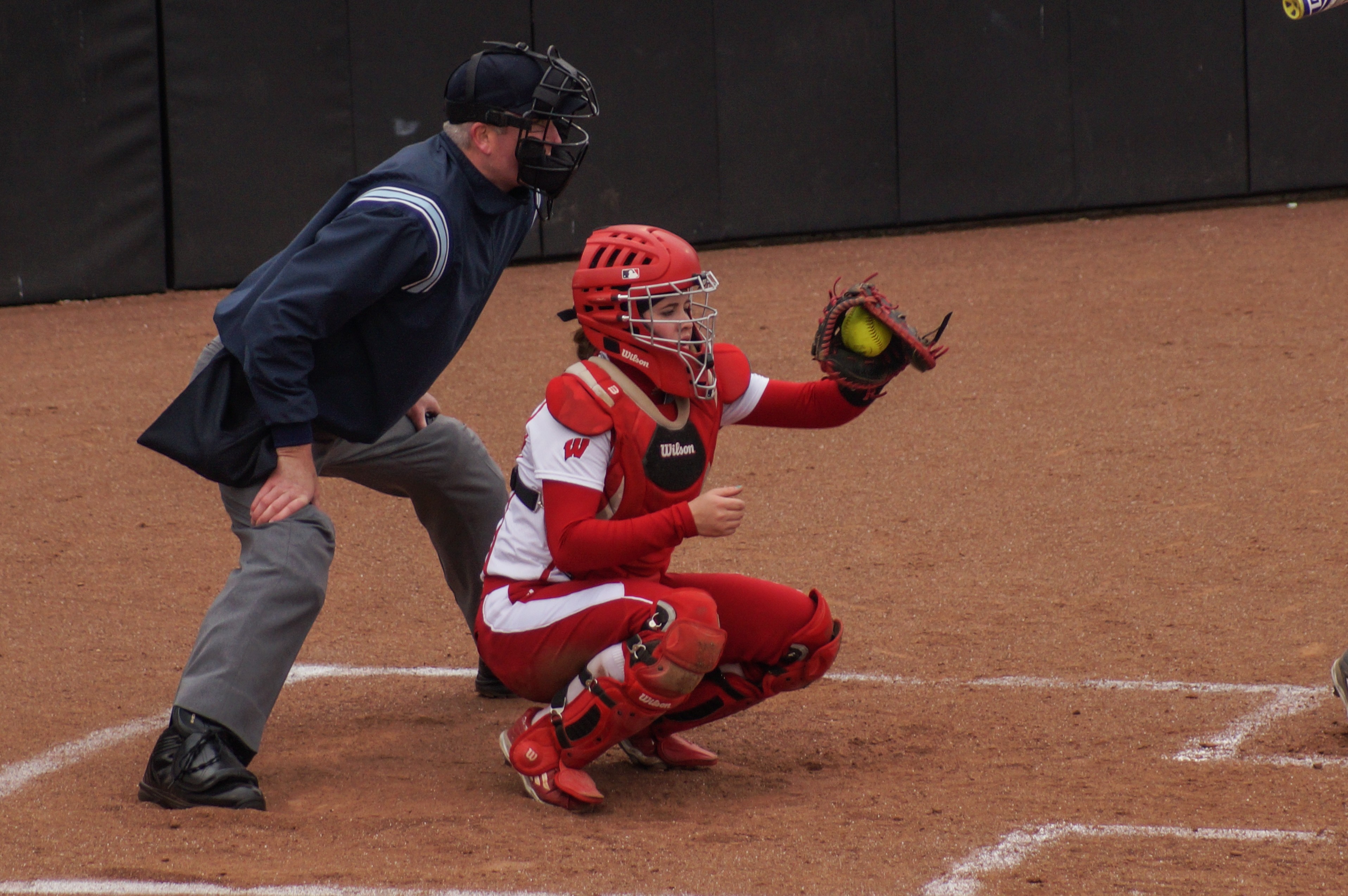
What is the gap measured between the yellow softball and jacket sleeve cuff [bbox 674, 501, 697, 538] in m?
0.72

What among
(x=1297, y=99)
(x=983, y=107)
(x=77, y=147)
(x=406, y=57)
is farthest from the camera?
(x=983, y=107)

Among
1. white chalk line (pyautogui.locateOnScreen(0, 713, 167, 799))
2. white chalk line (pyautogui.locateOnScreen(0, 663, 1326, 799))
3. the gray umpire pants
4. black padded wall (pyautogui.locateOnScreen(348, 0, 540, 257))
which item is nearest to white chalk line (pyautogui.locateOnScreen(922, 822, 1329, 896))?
white chalk line (pyautogui.locateOnScreen(0, 663, 1326, 799))

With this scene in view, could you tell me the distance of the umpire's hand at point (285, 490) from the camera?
11.3ft

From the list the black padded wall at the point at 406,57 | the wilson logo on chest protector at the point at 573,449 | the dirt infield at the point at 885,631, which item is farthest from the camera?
the black padded wall at the point at 406,57

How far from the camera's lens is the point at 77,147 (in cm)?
1020

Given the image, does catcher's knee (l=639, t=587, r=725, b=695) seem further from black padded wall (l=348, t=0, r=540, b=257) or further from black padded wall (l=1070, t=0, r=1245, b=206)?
black padded wall (l=1070, t=0, r=1245, b=206)

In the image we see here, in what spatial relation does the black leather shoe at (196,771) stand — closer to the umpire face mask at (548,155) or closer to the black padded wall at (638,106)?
the umpire face mask at (548,155)

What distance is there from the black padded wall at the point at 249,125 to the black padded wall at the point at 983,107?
4.39 meters

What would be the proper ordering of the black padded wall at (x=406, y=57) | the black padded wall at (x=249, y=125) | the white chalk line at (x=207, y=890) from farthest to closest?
the black padded wall at (x=406, y=57) < the black padded wall at (x=249, y=125) < the white chalk line at (x=207, y=890)

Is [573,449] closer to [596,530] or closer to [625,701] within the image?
[596,530]

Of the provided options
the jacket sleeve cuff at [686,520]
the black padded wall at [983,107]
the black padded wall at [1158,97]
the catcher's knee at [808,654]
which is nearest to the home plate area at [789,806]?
the catcher's knee at [808,654]

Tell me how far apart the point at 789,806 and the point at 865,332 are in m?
1.15

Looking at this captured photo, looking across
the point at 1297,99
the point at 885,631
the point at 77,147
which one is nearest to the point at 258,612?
the point at 885,631

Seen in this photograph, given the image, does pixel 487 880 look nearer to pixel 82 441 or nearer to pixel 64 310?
pixel 82 441
